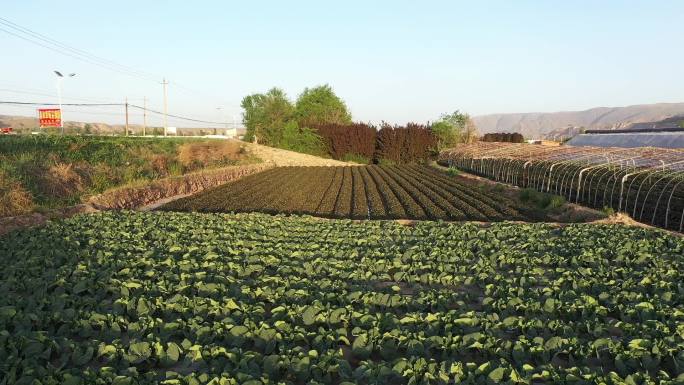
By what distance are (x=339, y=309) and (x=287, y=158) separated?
1389 inches

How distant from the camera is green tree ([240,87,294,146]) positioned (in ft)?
167

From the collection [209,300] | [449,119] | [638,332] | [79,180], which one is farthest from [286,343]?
[449,119]

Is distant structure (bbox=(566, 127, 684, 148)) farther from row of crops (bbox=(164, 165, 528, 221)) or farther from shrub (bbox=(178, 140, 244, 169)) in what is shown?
shrub (bbox=(178, 140, 244, 169))

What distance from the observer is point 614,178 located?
13.5 meters

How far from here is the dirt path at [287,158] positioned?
37.7 meters

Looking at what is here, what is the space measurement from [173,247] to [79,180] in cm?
1159

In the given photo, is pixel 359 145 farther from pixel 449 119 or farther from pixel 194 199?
pixel 194 199

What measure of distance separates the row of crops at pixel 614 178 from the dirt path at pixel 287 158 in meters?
18.9

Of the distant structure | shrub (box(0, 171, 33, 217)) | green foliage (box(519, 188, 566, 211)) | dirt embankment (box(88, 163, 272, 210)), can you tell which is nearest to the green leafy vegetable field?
shrub (box(0, 171, 33, 217))

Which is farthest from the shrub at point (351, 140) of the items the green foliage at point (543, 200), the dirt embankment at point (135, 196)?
the green foliage at point (543, 200)

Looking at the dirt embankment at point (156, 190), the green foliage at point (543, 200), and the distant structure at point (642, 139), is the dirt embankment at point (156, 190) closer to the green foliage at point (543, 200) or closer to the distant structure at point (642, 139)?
the green foliage at point (543, 200)

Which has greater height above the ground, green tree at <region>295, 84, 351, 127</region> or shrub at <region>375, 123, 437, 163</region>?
green tree at <region>295, 84, 351, 127</region>

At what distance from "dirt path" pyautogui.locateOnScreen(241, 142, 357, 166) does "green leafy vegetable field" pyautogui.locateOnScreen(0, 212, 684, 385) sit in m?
29.8

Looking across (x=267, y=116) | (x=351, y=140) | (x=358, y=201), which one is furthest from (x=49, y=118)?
(x=358, y=201)
